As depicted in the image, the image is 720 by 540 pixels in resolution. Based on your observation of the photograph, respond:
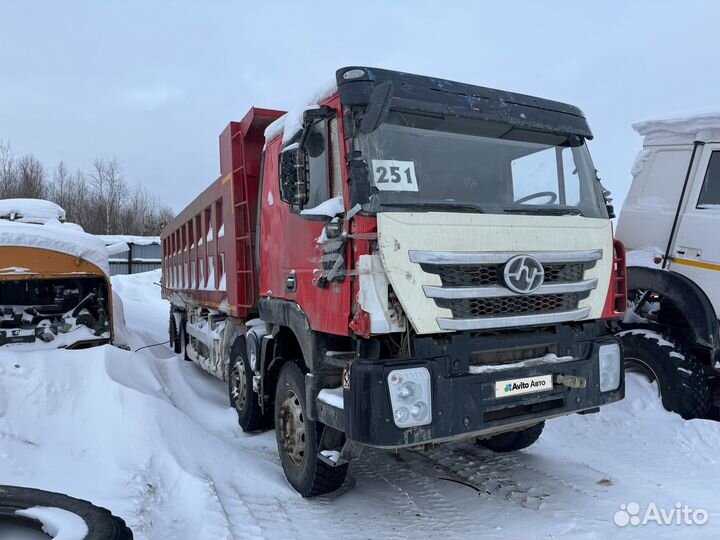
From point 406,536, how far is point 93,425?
2.58 meters

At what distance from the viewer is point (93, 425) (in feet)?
14.4

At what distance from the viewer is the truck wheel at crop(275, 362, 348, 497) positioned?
393cm

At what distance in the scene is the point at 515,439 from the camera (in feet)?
16.2

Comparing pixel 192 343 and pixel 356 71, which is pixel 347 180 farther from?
pixel 192 343

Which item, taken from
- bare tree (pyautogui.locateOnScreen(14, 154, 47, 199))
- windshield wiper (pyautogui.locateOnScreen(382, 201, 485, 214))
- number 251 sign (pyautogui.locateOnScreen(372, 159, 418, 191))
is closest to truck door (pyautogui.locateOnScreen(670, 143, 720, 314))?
windshield wiper (pyautogui.locateOnScreen(382, 201, 485, 214))

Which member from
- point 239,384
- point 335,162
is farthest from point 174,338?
point 335,162

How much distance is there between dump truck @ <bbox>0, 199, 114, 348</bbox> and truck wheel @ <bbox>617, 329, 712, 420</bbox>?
21.1 ft

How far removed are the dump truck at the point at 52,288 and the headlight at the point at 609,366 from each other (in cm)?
604

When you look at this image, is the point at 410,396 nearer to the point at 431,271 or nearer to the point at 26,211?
the point at 431,271

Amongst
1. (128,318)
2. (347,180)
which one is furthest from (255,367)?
(128,318)

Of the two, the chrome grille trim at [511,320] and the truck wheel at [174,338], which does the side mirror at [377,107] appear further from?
the truck wheel at [174,338]

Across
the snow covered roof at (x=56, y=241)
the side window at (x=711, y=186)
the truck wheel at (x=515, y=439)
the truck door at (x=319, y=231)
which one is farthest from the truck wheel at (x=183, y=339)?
the side window at (x=711, y=186)

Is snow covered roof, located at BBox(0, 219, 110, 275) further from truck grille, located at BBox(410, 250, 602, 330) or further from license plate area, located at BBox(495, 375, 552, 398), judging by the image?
license plate area, located at BBox(495, 375, 552, 398)

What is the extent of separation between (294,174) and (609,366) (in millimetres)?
2577
